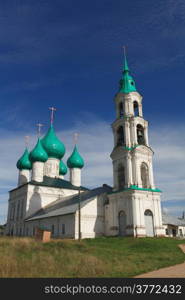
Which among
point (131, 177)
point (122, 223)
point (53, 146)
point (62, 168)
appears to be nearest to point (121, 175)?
point (131, 177)

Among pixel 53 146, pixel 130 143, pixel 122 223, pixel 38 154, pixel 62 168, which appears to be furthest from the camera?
pixel 62 168

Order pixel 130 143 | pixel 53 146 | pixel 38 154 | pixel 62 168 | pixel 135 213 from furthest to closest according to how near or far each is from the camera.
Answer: pixel 62 168, pixel 53 146, pixel 38 154, pixel 130 143, pixel 135 213

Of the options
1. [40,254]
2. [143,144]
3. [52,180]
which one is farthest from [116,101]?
[40,254]

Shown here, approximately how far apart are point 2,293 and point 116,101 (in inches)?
1131

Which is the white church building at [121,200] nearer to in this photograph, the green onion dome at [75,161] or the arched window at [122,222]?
the arched window at [122,222]

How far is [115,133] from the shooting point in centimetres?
3225

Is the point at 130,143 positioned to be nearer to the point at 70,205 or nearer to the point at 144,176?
the point at 144,176

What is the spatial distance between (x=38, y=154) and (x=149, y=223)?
2212 cm

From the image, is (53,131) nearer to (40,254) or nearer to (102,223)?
(102,223)

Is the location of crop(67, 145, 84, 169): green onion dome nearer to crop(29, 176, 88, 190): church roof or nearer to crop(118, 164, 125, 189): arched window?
crop(29, 176, 88, 190): church roof

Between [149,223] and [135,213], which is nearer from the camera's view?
[135,213]

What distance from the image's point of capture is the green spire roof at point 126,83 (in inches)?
1289

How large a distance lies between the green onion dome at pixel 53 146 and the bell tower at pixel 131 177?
54.3ft

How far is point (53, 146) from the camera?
4588 centimetres
